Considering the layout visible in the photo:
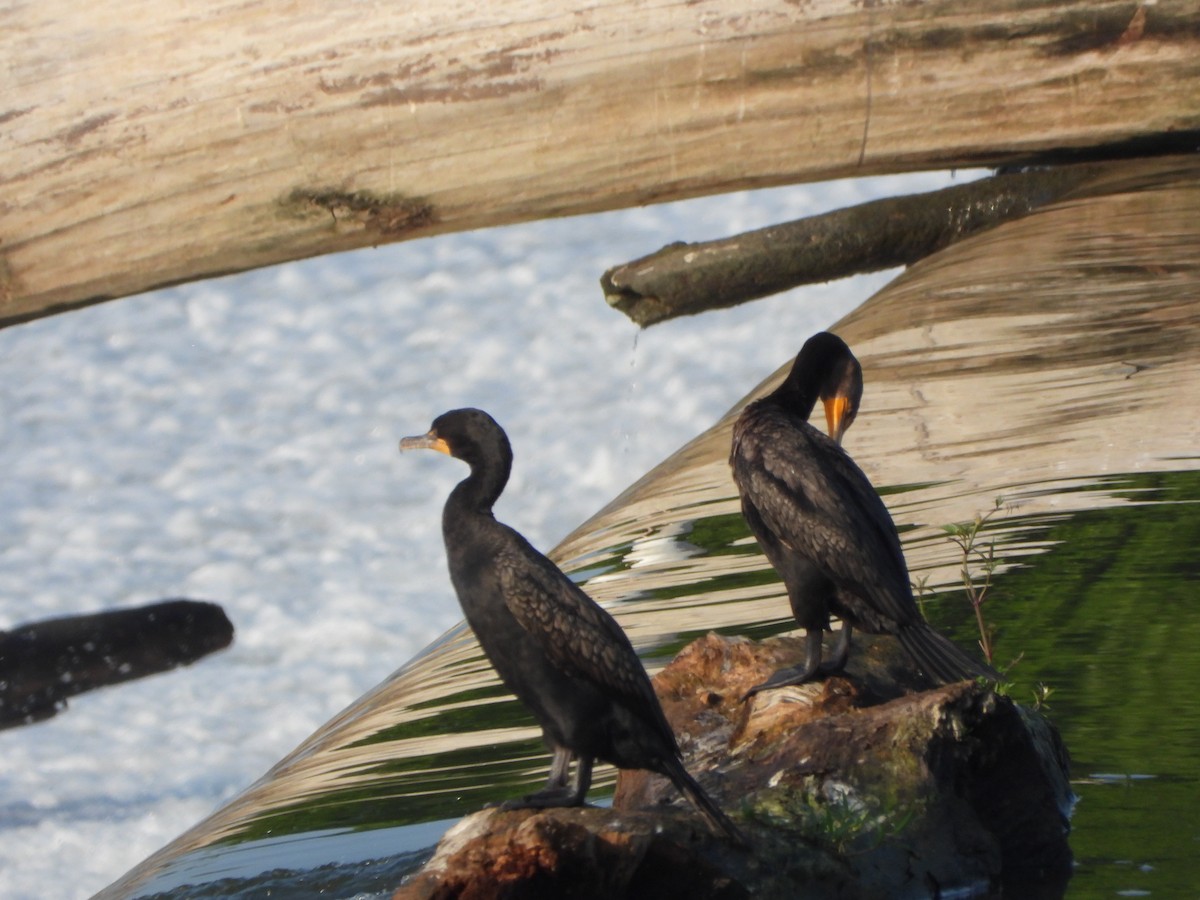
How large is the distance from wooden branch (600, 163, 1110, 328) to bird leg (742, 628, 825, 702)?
151 inches

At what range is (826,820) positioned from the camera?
2645 mm

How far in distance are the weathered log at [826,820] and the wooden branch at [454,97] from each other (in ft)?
12.8

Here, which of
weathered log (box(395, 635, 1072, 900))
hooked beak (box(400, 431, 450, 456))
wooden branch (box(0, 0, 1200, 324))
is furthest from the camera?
wooden branch (box(0, 0, 1200, 324))

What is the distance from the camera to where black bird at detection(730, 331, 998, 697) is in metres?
3.04

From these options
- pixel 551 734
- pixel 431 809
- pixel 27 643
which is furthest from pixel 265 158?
pixel 551 734

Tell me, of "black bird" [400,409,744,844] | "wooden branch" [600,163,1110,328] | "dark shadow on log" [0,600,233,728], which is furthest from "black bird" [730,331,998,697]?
"dark shadow on log" [0,600,233,728]

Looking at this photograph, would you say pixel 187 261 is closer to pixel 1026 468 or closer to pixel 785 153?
pixel 785 153

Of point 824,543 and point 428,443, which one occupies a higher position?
point 428,443

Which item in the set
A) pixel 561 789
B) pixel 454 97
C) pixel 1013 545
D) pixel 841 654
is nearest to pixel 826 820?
pixel 561 789

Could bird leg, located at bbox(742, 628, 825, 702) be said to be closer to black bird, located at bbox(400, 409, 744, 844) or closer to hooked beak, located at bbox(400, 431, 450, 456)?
black bird, located at bbox(400, 409, 744, 844)

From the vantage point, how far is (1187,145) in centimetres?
686

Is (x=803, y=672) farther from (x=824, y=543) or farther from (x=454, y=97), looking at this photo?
(x=454, y=97)

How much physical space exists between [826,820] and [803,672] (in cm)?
45

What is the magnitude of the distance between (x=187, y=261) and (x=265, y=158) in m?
0.53
